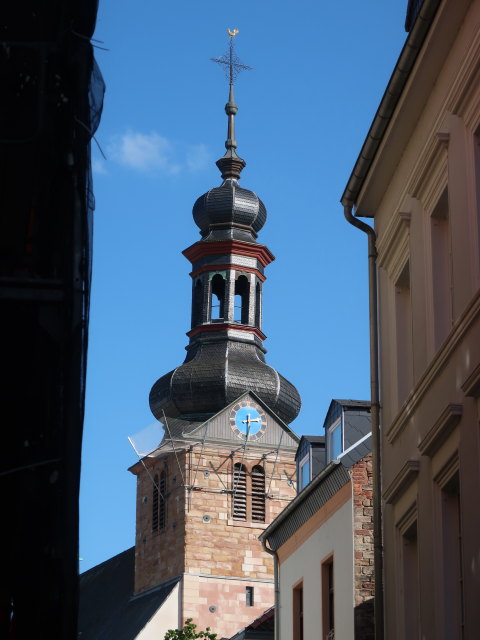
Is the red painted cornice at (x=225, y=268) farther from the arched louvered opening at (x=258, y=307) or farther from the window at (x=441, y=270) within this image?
the window at (x=441, y=270)

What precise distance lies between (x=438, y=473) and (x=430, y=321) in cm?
127

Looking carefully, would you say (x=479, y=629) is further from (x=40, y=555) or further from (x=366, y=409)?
(x=366, y=409)

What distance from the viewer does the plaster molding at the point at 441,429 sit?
1182 cm

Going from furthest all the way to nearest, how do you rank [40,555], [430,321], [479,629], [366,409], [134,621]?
[134,621] < [366,409] < [430,321] < [479,629] < [40,555]

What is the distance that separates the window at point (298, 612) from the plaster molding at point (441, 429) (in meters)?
8.67

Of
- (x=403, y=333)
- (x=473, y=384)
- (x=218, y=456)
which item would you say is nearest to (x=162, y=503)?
(x=218, y=456)

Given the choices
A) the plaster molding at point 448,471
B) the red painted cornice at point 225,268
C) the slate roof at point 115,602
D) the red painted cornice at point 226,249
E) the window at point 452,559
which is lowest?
the window at point 452,559

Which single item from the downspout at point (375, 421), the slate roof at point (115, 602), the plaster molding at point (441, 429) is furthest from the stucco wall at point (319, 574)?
the slate roof at point (115, 602)

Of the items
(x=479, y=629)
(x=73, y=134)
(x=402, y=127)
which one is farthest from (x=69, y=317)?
(x=402, y=127)

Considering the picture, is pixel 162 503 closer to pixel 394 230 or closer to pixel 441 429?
pixel 394 230

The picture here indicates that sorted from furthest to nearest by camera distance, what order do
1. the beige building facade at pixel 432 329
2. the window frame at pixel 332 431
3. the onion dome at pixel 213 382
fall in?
the onion dome at pixel 213 382 → the window frame at pixel 332 431 → the beige building facade at pixel 432 329

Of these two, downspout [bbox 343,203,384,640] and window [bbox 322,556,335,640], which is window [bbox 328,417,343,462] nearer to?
window [bbox 322,556,335,640]

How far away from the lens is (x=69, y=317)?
773 centimetres

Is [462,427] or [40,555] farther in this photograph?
[462,427]
